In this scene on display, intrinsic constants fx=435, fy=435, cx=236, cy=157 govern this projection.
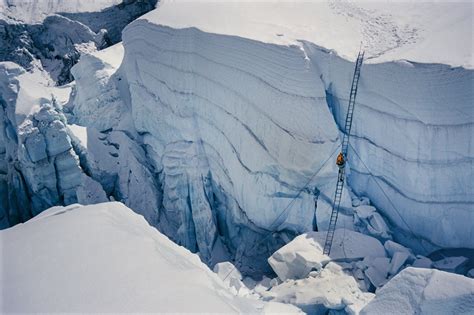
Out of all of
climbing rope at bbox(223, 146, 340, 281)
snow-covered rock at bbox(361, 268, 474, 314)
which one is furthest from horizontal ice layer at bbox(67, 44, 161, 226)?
snow-covered rock at bbox(361, 268, 474, 314)

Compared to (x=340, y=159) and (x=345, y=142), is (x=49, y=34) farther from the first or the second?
(x=340, y=159)

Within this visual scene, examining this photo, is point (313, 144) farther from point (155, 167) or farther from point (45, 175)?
point (45, 175)

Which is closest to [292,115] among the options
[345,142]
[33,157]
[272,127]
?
[272,127]

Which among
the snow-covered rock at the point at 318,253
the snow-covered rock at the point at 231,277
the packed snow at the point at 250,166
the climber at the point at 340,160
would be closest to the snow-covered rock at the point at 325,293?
the packed snow at the point at 250,166

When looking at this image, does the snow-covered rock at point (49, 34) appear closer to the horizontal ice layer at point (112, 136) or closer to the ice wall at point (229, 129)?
the horizontal ice layer at point (112, 136)

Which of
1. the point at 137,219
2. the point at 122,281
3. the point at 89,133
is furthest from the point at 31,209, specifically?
the point at 122,281
